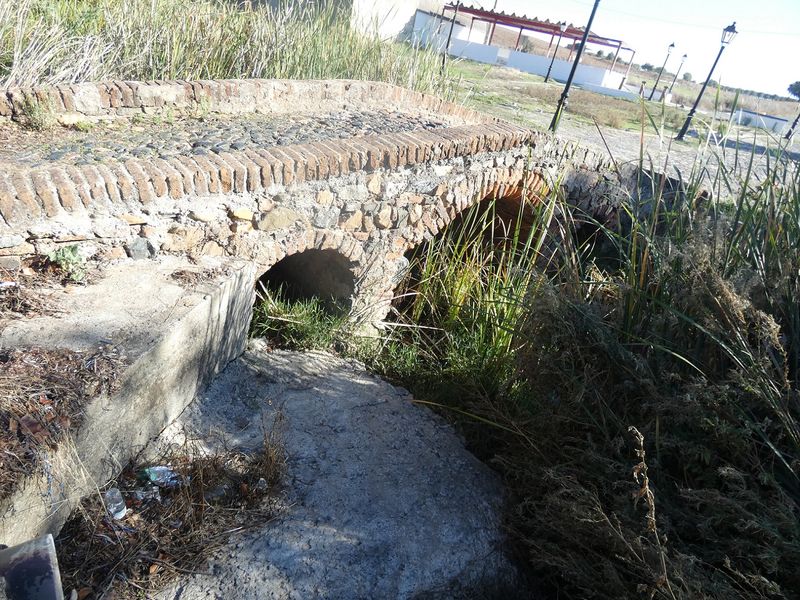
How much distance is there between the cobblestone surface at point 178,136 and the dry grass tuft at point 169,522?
1904 mm

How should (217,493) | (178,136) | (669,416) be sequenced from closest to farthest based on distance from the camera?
(669,416) < (217,493) < (178,136)

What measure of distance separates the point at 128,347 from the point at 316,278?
8.94 ft

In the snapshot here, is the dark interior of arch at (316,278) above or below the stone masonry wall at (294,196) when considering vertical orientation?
below

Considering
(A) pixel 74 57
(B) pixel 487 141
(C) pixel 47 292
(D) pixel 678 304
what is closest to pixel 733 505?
(D) pixel 678 304

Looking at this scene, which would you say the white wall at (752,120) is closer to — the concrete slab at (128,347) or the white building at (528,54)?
the concrete slab at (128,347)

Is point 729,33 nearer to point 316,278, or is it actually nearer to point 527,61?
point 316,278

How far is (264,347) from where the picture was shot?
4.20 meters

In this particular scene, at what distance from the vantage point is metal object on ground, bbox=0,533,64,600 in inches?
67.4

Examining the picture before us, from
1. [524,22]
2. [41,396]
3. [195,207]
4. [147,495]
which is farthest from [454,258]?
[524,22]

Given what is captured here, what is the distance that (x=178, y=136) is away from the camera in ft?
13.7

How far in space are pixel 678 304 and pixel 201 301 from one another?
235cm

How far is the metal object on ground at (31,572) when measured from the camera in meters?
1.71

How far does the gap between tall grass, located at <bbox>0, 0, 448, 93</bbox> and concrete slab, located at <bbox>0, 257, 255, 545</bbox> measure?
88.2 inches

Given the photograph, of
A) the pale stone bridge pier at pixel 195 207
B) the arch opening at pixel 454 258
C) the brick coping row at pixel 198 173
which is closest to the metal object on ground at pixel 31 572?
the pale stone bridge pier at pixel 195 207
